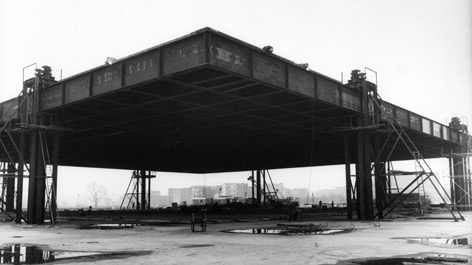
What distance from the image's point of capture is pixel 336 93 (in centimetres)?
2502

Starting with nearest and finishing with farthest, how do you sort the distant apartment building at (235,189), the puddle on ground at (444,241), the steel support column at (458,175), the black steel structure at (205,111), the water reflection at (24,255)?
1. the water reflection at (24,255)
2. the puddle on ground at (444,241)
3. the black steel structure at (205,111)
4. the steel support column at (458,175)
5. the distant apartment building at (235,189)

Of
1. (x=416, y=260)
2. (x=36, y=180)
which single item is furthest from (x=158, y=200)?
(x=416, y=260)

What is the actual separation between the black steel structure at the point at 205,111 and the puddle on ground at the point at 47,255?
786 cm

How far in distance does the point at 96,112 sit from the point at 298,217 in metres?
13.8

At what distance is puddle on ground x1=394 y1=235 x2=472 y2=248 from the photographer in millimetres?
13008

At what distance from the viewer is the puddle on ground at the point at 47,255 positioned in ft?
34.3

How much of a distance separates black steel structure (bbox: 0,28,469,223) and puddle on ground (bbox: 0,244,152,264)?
7859 millimetres

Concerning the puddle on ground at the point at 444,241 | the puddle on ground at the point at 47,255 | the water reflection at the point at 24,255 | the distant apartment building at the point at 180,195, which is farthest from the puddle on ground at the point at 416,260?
the distant apartment building at the point at 180,195

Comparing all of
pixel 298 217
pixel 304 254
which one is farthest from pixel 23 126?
pixel 304 254

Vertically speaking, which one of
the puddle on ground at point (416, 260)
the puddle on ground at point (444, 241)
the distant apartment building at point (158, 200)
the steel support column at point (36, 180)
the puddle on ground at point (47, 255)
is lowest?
the distant apartment building at point (158, 200)

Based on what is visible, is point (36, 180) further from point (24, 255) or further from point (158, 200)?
point (158, 200)

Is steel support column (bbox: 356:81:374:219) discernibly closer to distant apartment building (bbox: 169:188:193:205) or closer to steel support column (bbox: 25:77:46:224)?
steel support column (bbox: 25:77:46:224)

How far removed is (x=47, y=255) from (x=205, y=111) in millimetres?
15968

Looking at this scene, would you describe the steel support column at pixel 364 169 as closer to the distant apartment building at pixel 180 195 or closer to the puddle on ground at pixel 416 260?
the puddle on ground at pixel 416 260
